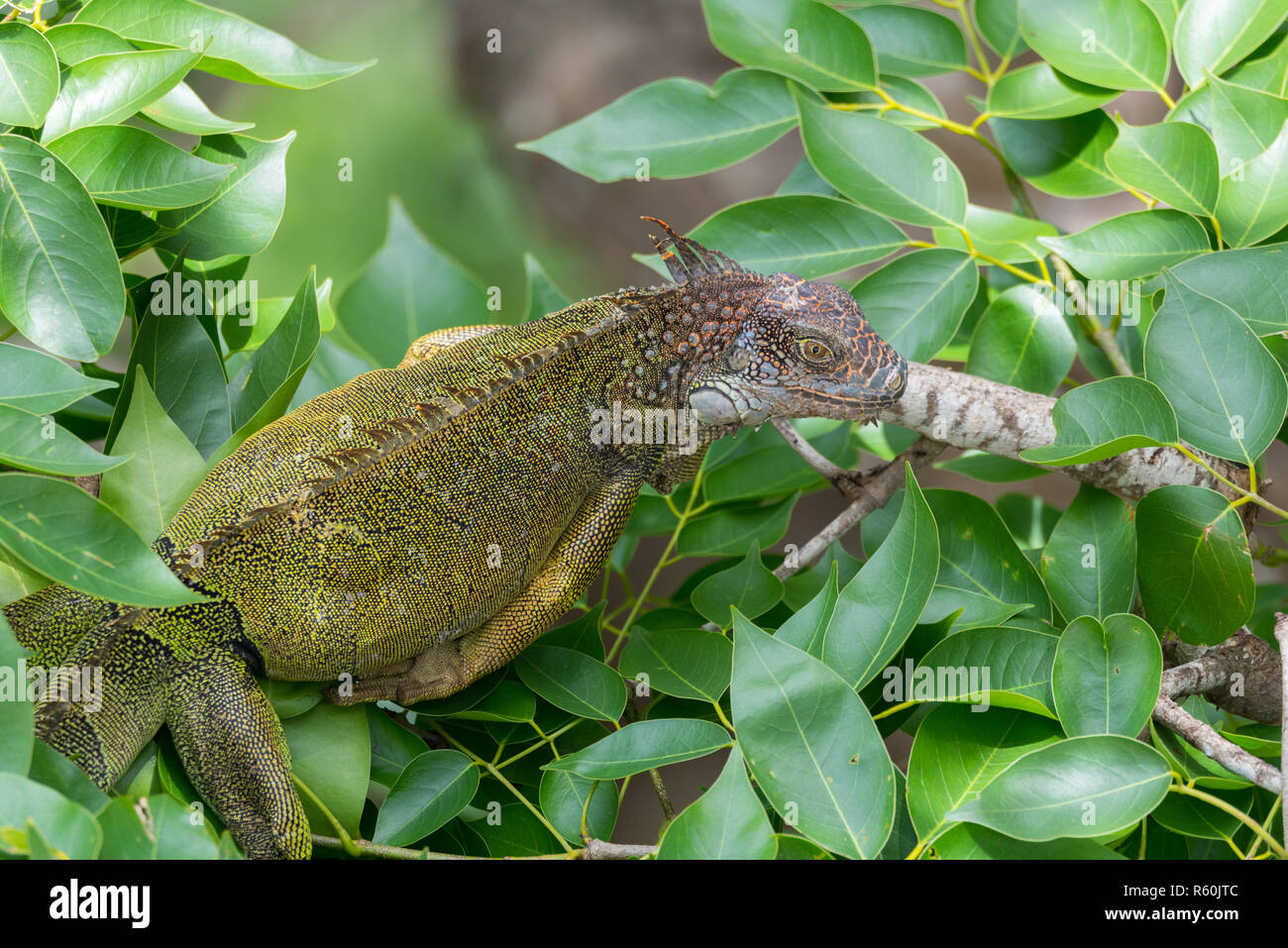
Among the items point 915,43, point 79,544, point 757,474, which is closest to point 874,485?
point 757,474

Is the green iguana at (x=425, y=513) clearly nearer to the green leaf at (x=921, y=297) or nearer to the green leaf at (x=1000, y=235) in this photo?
the green leaf at (x=921, y=297)

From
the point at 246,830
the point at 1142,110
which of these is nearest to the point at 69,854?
the point at 246,830

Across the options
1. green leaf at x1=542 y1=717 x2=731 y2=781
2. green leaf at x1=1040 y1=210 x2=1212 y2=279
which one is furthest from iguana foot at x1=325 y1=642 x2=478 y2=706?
green leaf at x1=1040 y1=210 x2=1212 y2=279

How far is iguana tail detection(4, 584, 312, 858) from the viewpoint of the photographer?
1573mm

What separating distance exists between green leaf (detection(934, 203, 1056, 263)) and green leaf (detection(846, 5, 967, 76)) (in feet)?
1.69

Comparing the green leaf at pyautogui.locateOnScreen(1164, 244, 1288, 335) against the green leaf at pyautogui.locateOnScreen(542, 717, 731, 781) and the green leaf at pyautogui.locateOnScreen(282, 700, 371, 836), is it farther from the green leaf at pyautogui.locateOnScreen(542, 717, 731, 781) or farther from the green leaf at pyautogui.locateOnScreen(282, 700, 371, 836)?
the green leaf at pyautogui.locateOnScreen(282, 700, 371, 836)

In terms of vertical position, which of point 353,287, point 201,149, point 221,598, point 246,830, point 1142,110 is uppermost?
point 1142,110

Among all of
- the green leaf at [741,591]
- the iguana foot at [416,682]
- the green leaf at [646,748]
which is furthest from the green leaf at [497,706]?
the green leaf at [741,591]

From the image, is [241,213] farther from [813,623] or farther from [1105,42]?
[1105,42]

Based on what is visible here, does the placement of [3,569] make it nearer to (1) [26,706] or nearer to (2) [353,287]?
(1) [26,706]

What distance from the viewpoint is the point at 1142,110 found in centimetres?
653

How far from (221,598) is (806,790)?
1.02m

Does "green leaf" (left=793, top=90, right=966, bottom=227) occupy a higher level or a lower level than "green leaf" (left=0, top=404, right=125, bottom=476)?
higher

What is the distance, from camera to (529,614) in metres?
1.98
